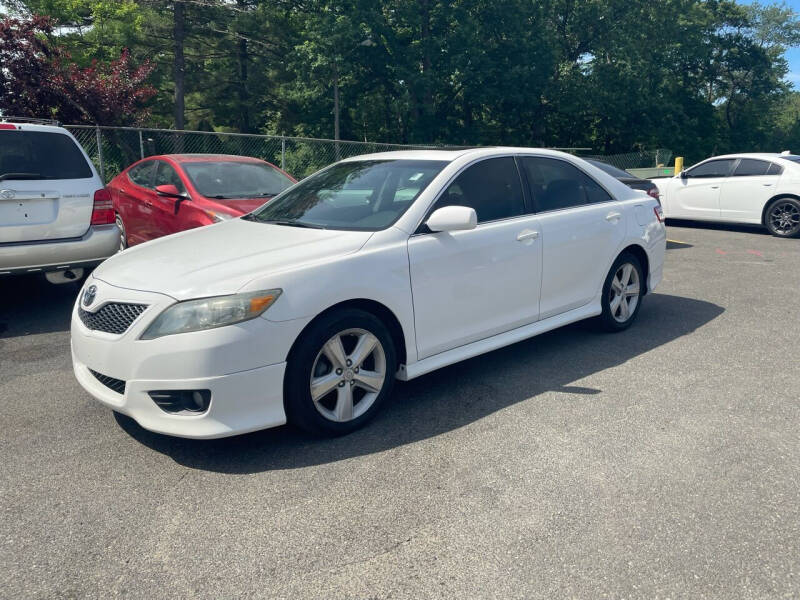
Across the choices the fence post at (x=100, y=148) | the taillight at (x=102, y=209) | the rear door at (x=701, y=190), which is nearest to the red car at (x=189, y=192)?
the taillight at (x=102, y=209)

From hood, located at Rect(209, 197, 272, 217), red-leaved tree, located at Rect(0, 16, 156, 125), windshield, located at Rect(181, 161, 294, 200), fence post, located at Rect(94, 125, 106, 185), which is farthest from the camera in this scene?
red-leaved tree, located at Rect(0, 16, 156, 125)

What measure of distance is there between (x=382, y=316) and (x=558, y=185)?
6.91ft

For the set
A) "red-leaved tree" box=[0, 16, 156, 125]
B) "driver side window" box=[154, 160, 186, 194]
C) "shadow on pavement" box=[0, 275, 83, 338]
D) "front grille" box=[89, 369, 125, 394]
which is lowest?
"shadow on pavement" box=[0, 275, 83, 338]

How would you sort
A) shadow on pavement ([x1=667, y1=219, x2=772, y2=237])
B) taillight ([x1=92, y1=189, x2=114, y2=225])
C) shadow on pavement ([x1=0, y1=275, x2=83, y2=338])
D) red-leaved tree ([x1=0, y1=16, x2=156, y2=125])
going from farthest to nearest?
1. red-leaved tree ([x1=0, y1=16, x2=156, y2=125])
2. shadow on pavement ([x1=667, y1=219, x2=772, y2=237])
3. taillight ([x1=92, y1=189, x2=114, y2=225])
4. shadow on pavement ([x1=0, y1=275, x2=83, y2=338])

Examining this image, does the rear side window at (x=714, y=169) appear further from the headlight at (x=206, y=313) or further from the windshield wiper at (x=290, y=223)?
the headlight at (x=206, y=313)

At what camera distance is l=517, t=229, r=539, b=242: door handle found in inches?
179

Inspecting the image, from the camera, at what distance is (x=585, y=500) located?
9.78ft

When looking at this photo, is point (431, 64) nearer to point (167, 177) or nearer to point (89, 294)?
point (167, 177)

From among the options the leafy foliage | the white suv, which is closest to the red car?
the white suv

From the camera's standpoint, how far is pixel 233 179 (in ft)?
25.7

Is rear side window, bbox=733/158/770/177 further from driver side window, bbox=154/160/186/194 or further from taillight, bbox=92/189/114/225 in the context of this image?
taillight, bbox=92/189/114/225

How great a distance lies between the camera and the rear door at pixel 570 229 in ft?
15.8

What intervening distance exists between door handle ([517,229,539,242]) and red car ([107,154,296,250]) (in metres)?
3.56

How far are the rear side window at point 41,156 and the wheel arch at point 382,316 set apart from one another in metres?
4.02
